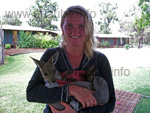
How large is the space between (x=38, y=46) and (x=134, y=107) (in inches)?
302

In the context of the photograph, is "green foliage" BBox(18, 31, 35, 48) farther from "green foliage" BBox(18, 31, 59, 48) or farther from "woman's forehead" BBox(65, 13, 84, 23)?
"woman's forehead" BBox(65, 13, 84, 23)

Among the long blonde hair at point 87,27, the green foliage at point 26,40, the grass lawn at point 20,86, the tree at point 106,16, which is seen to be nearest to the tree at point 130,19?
the tree at point 106,16

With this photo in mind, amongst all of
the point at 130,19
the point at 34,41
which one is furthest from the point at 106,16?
the point at 34,41

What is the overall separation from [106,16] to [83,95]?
104 ft

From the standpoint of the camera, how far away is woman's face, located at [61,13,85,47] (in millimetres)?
1159

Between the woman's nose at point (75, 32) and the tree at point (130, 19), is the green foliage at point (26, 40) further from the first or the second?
the tree at point (130, 19)

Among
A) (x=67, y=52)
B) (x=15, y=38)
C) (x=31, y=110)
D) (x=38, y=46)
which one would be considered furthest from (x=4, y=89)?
(x=15, y=38)

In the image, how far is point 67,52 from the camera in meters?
1.29

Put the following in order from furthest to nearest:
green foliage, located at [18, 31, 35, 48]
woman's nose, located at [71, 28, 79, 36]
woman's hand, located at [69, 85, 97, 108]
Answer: green foliage, located at [18, 31, 35, 48] < woman's nose, located at [71, 28, 79, 36] < woman's hand, located at [69, 85, 97, 108]

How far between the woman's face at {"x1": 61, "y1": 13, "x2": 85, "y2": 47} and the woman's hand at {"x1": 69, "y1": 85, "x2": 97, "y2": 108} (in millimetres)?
402

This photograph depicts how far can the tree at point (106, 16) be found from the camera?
1174 inches

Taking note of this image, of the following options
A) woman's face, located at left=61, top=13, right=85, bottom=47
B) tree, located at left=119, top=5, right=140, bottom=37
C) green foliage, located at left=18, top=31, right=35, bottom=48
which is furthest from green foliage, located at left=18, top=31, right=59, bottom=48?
tree, located at left=119, top=5, right=140, bottom=37

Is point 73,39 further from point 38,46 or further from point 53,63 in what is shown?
point 38,46

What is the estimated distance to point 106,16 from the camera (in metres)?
30.4
